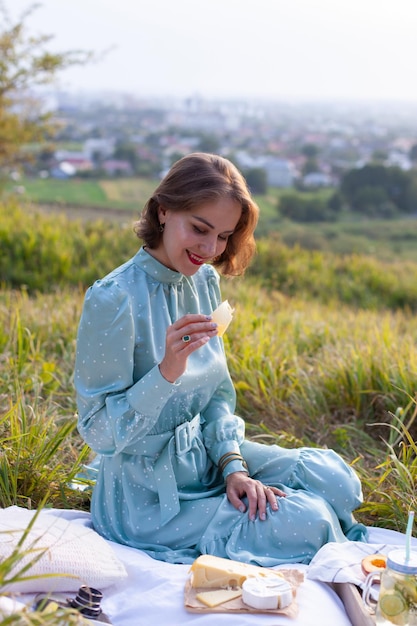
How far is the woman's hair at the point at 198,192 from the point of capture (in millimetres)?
2766

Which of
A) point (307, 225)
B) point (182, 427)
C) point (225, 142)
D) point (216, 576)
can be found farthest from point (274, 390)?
point (225, 142)

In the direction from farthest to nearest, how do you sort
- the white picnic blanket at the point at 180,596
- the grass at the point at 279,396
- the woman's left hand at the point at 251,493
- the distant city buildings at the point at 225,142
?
the distant city buildings at the point at 225,142 < the grass at the point at 279,396 < the woman's left hand at the point at 251,493 < the white picnic blanket at the point at 180,596

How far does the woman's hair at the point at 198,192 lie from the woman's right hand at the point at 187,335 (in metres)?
0.47

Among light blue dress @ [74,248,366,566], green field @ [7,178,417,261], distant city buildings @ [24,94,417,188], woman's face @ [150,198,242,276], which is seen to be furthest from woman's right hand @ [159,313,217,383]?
distant city buildings @ [24,94,417,188]

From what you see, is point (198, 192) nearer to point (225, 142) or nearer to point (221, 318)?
point (221, 318)

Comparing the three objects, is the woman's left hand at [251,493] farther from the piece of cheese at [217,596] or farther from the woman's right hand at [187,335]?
the woman's right hand at [187,335]

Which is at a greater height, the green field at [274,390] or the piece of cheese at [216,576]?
the piece of cheese at [216,576]

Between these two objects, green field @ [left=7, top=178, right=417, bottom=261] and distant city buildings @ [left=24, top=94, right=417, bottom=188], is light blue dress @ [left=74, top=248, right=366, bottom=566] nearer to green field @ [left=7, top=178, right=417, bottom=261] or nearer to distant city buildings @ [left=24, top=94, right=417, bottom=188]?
green field @ [left=7, top=178, right=417, bottom=261]

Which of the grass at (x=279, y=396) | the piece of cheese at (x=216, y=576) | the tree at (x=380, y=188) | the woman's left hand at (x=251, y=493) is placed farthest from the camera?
the tree at (x=380, y=188)

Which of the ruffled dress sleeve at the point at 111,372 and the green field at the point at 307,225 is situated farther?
the green field at the point at 307,225

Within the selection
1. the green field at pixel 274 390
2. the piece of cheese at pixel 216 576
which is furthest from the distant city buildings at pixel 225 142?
the piece of cheese at pixel 216 576

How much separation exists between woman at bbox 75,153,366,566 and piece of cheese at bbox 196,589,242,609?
31cm

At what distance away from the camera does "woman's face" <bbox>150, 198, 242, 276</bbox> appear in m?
2.78

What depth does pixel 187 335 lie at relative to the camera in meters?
2.53
